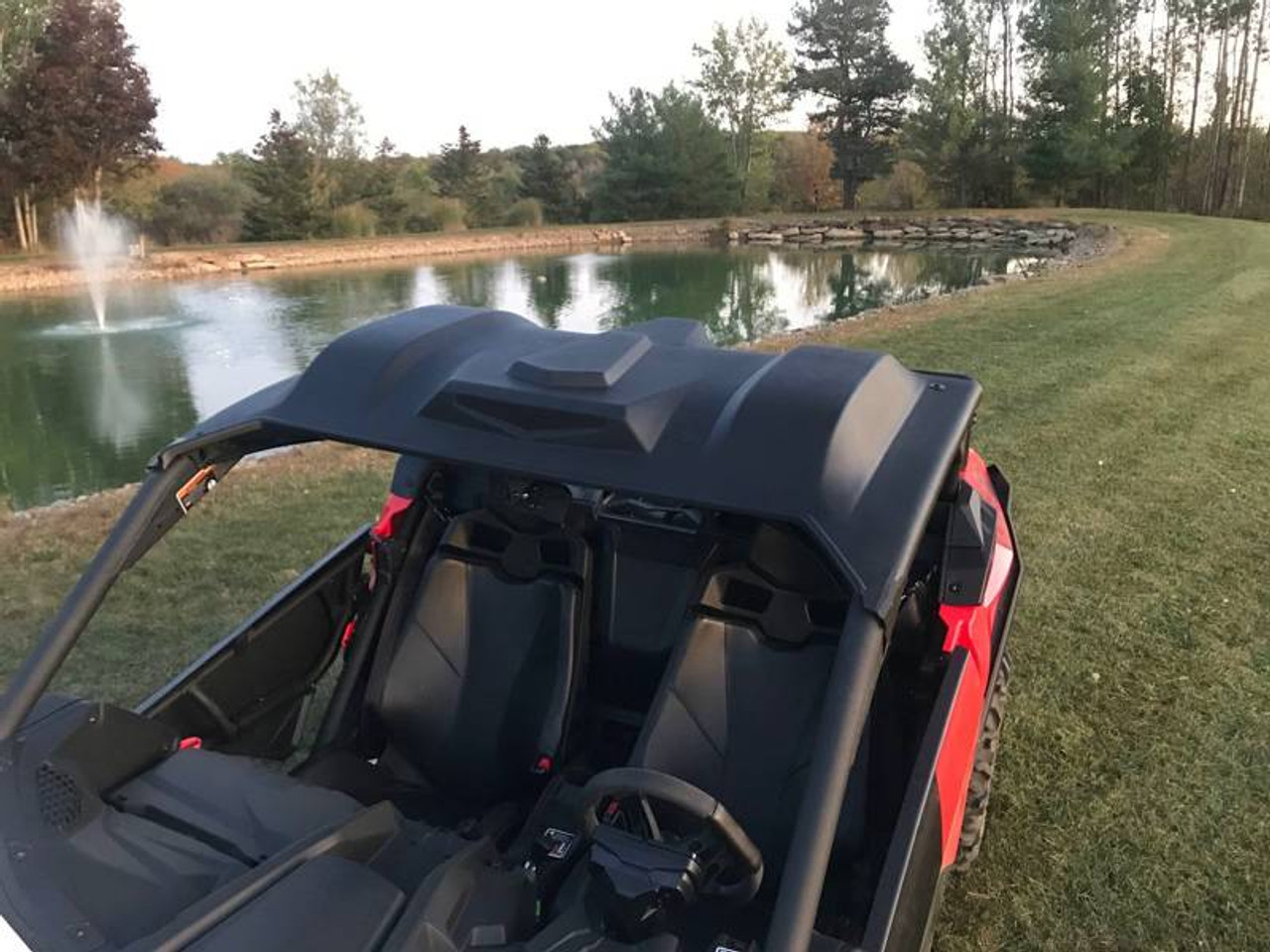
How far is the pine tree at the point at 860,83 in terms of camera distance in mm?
40438

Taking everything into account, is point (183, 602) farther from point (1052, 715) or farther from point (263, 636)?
point (1052, 715)

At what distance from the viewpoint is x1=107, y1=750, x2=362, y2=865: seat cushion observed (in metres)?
1.93

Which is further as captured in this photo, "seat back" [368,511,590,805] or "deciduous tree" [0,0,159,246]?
"deciduous tree" [0,0,159,246]

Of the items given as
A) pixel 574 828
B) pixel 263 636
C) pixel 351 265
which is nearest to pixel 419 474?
pixel 263 636

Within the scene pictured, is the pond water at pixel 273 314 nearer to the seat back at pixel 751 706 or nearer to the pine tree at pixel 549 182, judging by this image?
the seat back at pixel 751 706

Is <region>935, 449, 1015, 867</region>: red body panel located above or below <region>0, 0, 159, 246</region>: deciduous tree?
below

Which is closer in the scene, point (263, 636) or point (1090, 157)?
point (263, 636)

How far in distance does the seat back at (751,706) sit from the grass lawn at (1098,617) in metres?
0.70

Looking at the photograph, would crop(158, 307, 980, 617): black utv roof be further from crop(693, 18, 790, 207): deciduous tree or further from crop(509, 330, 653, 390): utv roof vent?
crop(693, 18, 790, 207): deciduous tree

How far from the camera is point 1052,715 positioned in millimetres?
3383

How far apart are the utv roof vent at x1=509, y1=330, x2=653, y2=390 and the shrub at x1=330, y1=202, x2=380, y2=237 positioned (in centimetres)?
3548

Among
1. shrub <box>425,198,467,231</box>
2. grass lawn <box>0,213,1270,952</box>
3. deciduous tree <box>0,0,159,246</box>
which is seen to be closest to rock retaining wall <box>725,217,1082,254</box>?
shrub <box>425,198,467,231</box>

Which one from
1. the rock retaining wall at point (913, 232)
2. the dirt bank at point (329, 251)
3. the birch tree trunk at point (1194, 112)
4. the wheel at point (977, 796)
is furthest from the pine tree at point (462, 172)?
the wheel at point (977, 796)

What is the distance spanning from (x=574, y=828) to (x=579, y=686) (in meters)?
0.39
